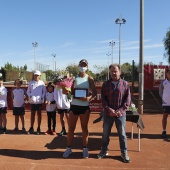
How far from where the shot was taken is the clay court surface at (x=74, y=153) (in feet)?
17.5

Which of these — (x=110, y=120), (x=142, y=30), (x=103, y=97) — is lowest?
(x=110, y=120)

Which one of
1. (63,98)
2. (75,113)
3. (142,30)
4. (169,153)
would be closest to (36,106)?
(63,98)

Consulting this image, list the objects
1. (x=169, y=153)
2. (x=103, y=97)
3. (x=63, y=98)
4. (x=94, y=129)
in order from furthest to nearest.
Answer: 1. (x=94, y=129)
2. (x=63, y=98)
3. (x=169, y=153)
4. (x=103, y=97)

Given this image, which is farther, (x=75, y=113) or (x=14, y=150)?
(x=14, y=150)

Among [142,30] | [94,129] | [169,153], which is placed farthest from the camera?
[142,30]

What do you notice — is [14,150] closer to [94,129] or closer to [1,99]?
[1,99]

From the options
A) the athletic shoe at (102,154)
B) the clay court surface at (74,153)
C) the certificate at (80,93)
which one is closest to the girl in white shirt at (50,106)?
the clay court surface at (74,153)

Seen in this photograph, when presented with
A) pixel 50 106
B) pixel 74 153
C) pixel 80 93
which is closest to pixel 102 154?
pixel 74 153

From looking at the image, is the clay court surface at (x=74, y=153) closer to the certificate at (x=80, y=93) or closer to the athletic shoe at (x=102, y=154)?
the athletic shoe at (x=102, y=154)

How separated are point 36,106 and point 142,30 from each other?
759 centimetres

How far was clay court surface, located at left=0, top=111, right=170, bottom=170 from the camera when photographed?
5324 mm

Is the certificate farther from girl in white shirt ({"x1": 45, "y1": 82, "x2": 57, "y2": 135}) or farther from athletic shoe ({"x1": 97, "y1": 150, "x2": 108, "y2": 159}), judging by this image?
girl in white shirt ({"x1": 45, "y1": 82, "x2": 57, "y2": 135})

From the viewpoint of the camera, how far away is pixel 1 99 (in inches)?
329

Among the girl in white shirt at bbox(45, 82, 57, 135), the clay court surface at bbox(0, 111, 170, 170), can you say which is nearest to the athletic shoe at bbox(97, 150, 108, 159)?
the clay court surface at bbox(0, 111, 170, 170)
